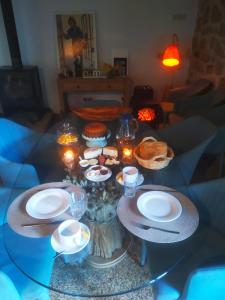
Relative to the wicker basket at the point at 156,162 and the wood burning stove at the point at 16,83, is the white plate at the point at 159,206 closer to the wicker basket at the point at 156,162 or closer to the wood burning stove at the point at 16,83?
the wicker basket at the point at 156,162

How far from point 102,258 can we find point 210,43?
3054 millimetres

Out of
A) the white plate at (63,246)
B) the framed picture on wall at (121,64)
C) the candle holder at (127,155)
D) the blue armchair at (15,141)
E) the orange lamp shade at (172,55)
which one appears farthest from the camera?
the framed picture on wall at (121,64)

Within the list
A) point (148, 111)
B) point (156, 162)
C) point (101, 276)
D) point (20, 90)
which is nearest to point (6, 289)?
point (101, 276)

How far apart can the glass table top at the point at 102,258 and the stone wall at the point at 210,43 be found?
2.36m

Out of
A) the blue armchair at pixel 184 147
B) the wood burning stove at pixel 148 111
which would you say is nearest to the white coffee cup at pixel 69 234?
the blue armchair at pixel 184 147

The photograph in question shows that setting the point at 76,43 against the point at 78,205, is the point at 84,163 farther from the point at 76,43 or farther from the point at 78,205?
the point at 76,43

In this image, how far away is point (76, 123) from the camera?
2.05 m

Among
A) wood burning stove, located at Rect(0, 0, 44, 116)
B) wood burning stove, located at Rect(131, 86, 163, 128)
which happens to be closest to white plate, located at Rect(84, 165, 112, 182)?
wood burning stove, located at Rect(131, 86, 163, 128)

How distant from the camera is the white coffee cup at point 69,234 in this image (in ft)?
3.01

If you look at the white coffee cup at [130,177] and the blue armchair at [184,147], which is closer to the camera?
the white coffee cup at [130,177]

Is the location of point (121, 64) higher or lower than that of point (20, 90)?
higher

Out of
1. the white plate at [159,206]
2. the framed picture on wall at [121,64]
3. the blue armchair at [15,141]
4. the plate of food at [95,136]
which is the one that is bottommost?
the blue armchair at [15,141]

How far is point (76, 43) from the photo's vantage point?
3523 mm

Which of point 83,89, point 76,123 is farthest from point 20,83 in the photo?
point 76,123
